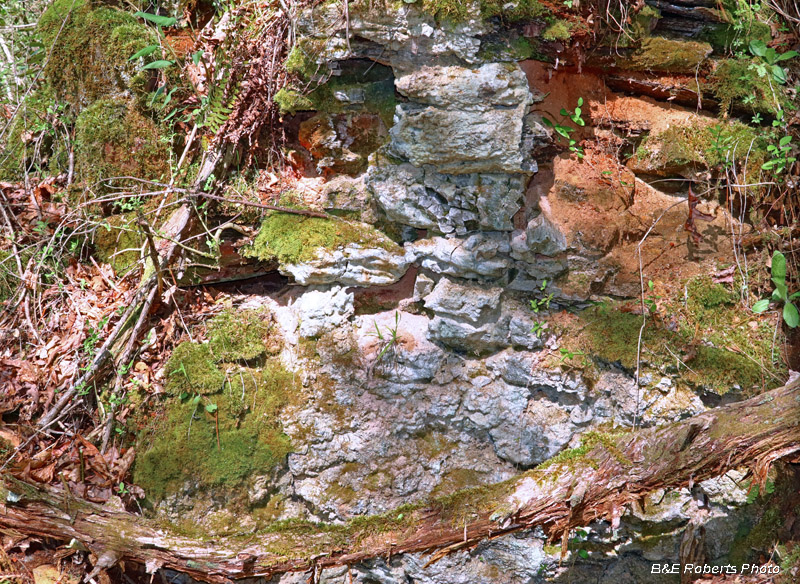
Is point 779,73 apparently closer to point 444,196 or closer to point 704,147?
point 704,147

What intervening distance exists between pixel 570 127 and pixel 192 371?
9.57 ft

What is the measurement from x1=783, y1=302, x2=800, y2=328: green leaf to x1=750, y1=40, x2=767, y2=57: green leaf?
4.88 feet

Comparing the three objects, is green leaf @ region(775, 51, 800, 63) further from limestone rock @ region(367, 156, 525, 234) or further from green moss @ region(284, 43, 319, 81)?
green moss @ region(284, 43, 319, 81)

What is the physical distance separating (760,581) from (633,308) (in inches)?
64.8

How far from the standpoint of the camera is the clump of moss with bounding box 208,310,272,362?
3.79 metres

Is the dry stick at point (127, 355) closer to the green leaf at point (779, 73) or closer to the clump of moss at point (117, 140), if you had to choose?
the clump of moss at point (117, 140)

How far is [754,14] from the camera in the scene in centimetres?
346

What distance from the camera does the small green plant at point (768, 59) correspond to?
328 centimetres

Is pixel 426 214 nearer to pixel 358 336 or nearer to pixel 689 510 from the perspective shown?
pixel 358 336

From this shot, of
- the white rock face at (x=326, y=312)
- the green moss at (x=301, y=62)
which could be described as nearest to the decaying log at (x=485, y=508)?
the white rock face at (x=326, y=312)

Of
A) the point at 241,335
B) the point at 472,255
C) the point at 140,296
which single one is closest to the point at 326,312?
the point at 241,335

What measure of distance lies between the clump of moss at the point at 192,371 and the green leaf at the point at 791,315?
3.46m

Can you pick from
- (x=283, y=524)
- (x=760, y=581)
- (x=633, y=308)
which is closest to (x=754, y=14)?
(x=633, y=308)

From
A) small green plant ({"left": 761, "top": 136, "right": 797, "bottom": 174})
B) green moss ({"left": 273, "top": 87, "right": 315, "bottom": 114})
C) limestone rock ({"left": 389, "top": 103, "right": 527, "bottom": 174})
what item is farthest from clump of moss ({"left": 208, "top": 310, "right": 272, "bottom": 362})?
small green plant ({"left": 761, "top": 136, "right": 797, "bottom": 174})
